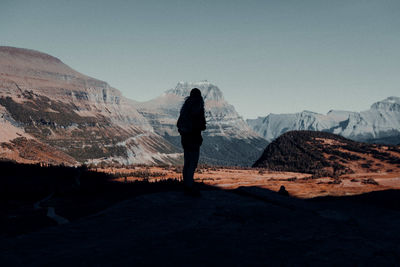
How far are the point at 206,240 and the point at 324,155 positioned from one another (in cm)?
8339

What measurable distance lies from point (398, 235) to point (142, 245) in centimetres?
668

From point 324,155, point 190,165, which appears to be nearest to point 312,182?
point 324,155

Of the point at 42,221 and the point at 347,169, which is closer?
the point at 42,221

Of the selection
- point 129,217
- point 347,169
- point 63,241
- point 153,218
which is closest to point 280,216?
point 153,218

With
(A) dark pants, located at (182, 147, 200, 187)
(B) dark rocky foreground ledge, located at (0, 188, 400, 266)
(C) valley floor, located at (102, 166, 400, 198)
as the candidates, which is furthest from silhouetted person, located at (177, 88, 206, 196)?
(C) valley floor, located at (102, 166, 400, 198)

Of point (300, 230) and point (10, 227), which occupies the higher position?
point (300, 230)

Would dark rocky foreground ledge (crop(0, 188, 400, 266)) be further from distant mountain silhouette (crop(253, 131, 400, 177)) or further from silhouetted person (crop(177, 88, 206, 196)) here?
distant mountain silhouette (crop(253, 131, 400, 177))

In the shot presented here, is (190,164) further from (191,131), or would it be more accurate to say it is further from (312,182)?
(312,182)

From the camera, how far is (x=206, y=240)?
21.2 ft

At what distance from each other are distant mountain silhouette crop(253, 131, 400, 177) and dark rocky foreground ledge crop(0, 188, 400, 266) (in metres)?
67.0

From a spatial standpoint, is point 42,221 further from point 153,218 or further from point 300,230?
point 300,230

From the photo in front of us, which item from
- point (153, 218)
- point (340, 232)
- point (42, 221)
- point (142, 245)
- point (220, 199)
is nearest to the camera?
point (142, 245)

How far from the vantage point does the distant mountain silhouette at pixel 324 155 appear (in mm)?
75500

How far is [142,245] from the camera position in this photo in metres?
6.11
